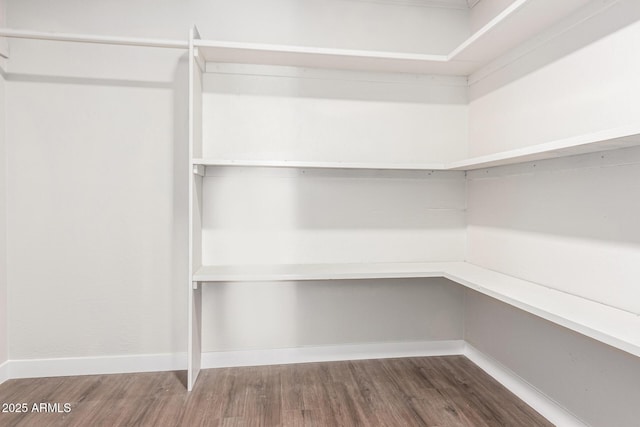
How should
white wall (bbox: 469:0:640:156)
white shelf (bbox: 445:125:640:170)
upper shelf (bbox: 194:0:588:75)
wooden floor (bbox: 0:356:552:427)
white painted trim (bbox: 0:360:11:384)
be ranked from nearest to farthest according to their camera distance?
white shelf (bbox: 445:125:640:170)
white wall (bbox: 469:0:640:156)
upper shelf (bbox: 194:0:588:75)
wooden floor (bbox: 0:356:552:427)
white painted trim (bbox: 0:360:11:384)

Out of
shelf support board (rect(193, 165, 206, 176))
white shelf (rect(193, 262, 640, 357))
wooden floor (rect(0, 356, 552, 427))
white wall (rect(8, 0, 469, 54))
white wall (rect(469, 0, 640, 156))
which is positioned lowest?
wooden floor (rect(0, 356, 552, 427))

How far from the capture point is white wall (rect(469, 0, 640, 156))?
4.39 ft

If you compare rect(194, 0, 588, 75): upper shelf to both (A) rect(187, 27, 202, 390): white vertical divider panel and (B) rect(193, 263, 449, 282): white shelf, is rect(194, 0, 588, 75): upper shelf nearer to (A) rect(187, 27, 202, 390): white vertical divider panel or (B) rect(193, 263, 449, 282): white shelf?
(A) rect(187, 27, 202, 390): white vertical divider panel

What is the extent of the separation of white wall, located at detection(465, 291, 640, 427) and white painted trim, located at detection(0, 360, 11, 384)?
269 cm

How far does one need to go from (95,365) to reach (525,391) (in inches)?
91.0

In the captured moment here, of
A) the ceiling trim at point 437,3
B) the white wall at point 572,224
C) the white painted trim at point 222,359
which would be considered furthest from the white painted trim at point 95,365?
the ceiling trim at point 437,3

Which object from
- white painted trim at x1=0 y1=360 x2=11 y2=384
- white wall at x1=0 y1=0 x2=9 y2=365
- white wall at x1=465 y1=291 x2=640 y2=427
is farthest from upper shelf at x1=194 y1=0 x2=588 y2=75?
white painted trim at x1=0 y1=360 x2=11 y2=384

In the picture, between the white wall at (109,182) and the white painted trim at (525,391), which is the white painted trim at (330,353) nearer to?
the white wall at (109,182)

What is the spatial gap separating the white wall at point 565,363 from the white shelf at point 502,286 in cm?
19

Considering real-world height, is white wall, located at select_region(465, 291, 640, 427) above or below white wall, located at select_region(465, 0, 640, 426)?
below

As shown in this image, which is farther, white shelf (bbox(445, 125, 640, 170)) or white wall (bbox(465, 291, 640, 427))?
white wall (bbox(465, 291, 640, 427))

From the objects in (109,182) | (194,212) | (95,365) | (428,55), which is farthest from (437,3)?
(95,365)

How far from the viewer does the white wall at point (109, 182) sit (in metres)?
2.06

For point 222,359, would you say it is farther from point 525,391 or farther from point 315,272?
point 525,391
